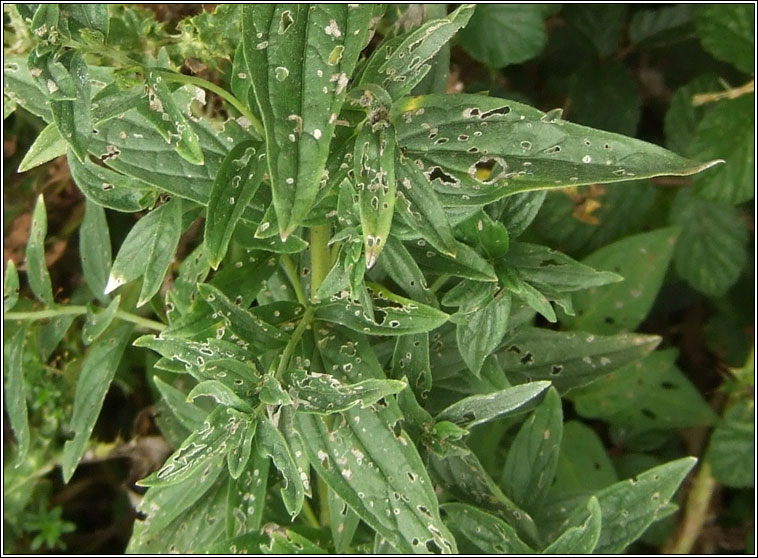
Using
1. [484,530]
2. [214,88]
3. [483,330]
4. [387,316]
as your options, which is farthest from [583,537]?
[214,88]

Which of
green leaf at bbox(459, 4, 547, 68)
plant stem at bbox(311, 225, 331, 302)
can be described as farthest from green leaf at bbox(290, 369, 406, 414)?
green leaf at bbox(459, 4, 547, 68)

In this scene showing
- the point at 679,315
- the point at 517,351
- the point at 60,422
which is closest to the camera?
the point at 517,351

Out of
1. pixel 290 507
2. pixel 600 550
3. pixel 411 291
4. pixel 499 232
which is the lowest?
pixel 600 550

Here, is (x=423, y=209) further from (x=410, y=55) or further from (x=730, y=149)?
(x=730, y=149)

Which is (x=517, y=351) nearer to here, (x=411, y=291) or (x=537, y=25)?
(x=411, y=291)

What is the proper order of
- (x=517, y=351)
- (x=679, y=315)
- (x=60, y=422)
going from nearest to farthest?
(x=517, y=351), (x=60, y=422), (x=679, y=315)

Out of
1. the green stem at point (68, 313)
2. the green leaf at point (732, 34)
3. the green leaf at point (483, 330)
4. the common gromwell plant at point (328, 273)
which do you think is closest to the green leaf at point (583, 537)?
the common gromwell plant at point (328, 273)

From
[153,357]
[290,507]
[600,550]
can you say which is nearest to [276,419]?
[290,507]
